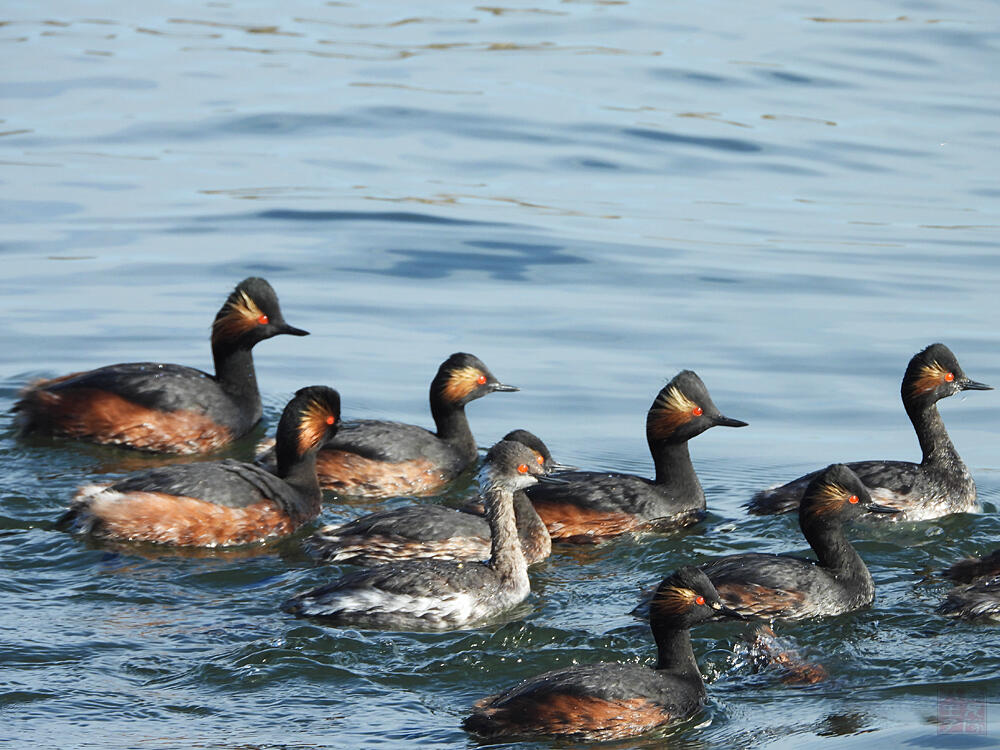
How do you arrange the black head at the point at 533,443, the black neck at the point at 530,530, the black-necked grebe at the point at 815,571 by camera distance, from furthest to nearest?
the black head at the point at 533,443
the black neck at the point at 530,530
the black-necked grebe at the point at 815,571

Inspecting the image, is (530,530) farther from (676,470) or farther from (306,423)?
(306,423)

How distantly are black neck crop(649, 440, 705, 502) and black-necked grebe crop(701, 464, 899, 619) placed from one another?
4.87 ft

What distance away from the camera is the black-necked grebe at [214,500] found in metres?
10.3

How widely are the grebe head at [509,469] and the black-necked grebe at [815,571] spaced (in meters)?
1.19

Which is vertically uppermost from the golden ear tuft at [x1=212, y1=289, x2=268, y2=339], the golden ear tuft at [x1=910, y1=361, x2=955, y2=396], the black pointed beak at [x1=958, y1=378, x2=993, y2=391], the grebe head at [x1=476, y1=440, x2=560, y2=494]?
the golden ear tuft at [x1=212, y1=289, x2=268, y2=339]

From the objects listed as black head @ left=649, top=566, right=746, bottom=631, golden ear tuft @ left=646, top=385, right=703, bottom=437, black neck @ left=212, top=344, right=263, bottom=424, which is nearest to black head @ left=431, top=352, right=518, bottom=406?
golden ear tuft @ left=646, top=385, right=703, bottom=437

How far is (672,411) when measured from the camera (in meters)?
11.4

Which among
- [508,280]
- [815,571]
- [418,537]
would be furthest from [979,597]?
[508,280]

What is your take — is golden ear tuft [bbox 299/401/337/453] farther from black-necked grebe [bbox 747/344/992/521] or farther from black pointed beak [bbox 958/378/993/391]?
black pointed beak [bbox 958/378/993/391]

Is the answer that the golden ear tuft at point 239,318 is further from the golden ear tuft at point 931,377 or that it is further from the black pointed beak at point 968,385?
the black pointed beak at point 968,385

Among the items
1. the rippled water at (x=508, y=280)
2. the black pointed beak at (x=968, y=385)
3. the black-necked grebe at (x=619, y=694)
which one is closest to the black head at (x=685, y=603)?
the black-necked grebe at (x=619, y=694)

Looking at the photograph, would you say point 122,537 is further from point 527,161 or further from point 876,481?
point 527,161

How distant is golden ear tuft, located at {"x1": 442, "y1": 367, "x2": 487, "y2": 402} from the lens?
1230 centimetres

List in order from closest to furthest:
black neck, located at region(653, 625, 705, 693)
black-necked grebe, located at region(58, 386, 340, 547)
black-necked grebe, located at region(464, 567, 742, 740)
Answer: black-necked grebe, located at region(464, 567, 742, 740), black neck, located at region(653, 625, 705, 693), black-necked grebe, located at region(58, 386, 340, 547)
